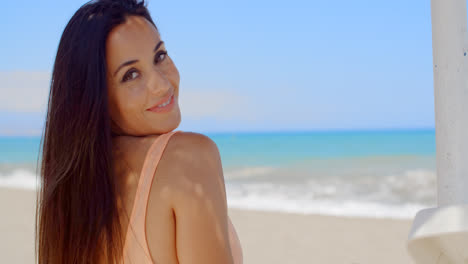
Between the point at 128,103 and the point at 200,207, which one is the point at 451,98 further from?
the point at 128,103

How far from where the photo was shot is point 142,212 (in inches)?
52.3

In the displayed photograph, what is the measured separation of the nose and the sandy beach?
13.0 ft

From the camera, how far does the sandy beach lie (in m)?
5.19

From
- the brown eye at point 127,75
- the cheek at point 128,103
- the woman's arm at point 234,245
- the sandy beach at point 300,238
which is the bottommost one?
the sandy beach at point 300,238

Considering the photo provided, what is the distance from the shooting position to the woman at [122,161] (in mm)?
1301

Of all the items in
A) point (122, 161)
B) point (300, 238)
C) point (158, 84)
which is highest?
point (158, 84)

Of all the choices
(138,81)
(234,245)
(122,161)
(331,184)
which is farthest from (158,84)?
(331,184)

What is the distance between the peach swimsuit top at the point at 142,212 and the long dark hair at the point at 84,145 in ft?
0.15

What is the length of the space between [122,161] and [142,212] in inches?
6.8

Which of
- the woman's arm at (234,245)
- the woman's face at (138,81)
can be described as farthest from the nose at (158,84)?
the woman's arm at (234,245)

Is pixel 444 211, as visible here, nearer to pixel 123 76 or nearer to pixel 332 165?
pixel 123 76

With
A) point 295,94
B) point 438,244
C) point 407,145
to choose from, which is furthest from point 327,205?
point 295,94

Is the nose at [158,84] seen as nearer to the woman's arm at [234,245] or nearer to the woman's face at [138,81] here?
the woman's face at [138,81]

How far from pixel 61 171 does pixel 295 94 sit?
1649 inches
